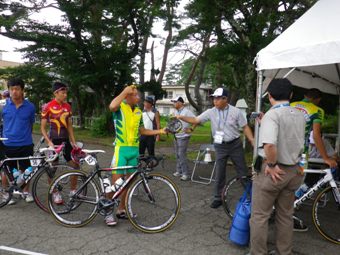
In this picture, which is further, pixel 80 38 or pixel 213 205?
pixel 80 38

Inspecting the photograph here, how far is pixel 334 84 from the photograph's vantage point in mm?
7285

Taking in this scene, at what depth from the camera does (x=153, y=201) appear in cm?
467

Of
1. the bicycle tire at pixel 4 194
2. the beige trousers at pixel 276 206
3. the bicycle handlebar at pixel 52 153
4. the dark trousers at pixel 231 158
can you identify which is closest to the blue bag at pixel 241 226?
the beige trousers at pixel 276 206

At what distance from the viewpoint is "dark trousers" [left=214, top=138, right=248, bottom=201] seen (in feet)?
17.4

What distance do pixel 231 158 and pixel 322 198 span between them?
Result: 1.52m

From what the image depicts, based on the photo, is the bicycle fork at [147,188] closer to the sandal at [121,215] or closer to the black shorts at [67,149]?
the sandal at [121,215]

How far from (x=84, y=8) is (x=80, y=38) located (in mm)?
1489

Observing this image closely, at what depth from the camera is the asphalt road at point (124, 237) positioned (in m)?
3.91

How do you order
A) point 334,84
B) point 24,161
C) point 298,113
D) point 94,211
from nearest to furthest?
point 298,113
point 94,211
point 24,161
point 334,84

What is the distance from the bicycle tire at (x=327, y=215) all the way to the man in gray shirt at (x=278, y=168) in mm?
943

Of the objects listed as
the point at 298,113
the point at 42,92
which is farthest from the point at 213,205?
the point at 42,92

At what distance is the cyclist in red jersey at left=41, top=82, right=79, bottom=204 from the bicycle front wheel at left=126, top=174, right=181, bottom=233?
4.43 feet

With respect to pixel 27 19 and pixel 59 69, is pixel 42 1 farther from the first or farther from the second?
pixel 59 69

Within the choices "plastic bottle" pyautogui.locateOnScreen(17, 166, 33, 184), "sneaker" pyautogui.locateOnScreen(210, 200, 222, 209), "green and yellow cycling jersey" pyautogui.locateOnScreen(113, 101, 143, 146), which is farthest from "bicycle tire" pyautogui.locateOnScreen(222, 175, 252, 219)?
"plastic bottle" pyautogui.locateOnScreen(17, 166, 33, 184)
